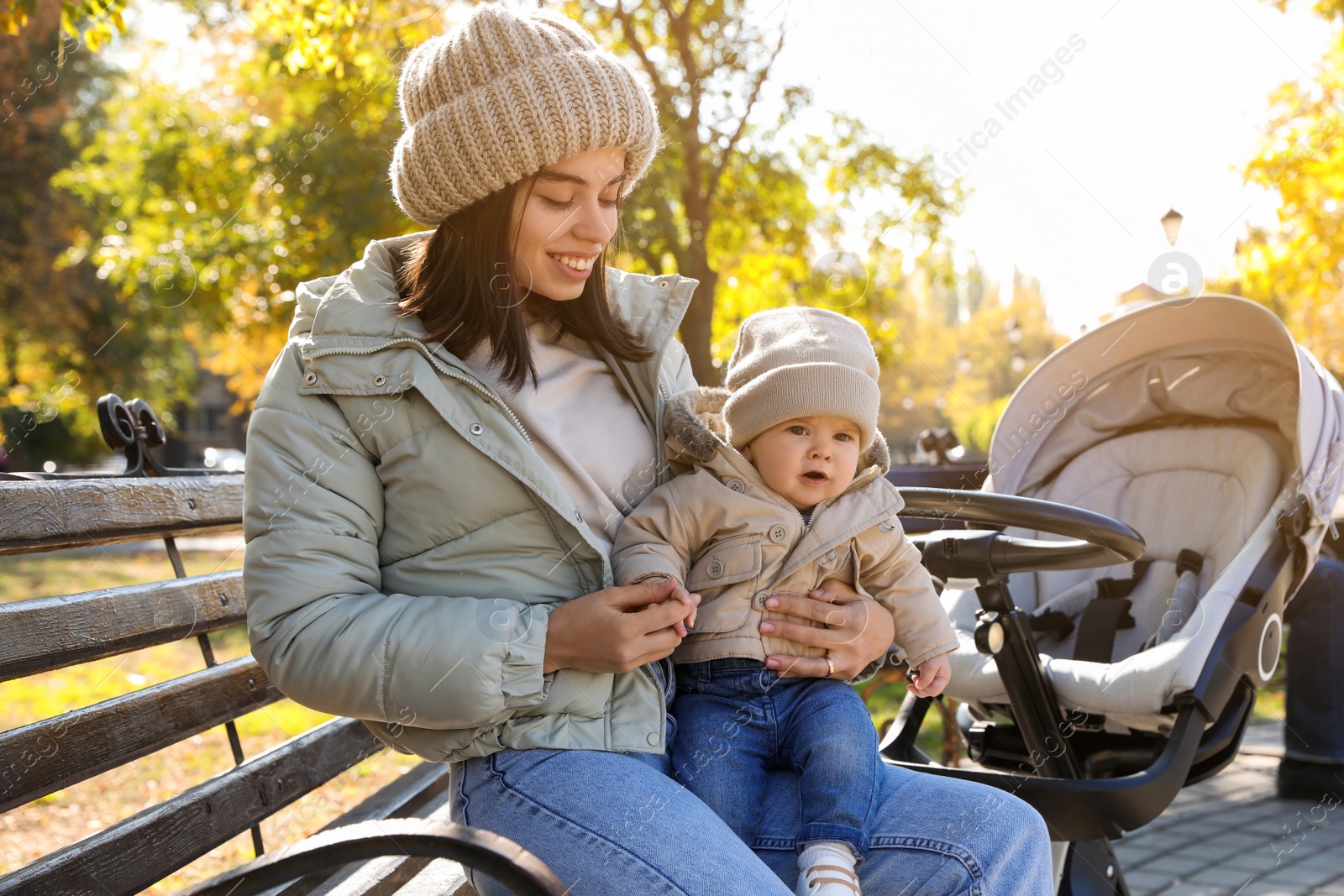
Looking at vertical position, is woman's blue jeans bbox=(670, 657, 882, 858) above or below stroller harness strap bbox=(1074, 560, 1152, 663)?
above

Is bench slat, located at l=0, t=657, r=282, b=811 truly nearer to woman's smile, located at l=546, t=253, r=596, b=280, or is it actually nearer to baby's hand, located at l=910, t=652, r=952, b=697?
woman's smile, located at l=546, t=253, r=596, b=280

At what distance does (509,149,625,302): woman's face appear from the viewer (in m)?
1.96

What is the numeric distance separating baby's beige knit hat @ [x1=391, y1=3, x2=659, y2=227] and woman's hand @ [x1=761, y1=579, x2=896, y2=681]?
2.84ft

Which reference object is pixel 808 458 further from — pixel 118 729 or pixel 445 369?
pixel 118 729

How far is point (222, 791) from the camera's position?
7.17 feet

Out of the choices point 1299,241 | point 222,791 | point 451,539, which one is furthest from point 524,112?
point 1299,241

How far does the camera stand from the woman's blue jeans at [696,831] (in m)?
1.49

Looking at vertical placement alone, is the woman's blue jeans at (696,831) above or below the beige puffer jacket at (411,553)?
below

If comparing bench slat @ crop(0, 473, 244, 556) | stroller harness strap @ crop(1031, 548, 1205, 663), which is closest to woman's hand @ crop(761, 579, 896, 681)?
bench slat @ crop(0, 473, 244, 556)

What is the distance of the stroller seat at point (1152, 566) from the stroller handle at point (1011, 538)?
19.1 inches

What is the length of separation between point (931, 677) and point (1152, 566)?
1.49 m

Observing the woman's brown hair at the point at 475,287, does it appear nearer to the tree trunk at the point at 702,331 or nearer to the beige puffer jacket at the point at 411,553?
the beige puffer jacket at the point at 411,553

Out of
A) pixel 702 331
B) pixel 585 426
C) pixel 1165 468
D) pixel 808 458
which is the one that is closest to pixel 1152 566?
pixel 1165 468

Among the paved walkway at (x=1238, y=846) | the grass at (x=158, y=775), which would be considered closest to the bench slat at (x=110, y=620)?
the grass at (x=158, y=775)
